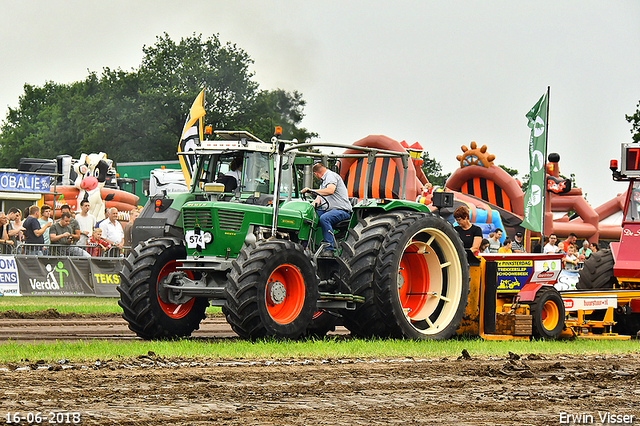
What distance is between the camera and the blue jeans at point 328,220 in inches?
435

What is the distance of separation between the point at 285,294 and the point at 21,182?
15772 mm

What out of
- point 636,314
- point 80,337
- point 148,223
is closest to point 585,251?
point 636,314

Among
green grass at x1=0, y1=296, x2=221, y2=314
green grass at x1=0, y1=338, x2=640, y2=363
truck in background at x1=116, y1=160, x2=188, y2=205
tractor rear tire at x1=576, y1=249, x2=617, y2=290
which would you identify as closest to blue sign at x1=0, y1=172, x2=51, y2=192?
green grass at x1=0, y1=296, x2=221, y2=314

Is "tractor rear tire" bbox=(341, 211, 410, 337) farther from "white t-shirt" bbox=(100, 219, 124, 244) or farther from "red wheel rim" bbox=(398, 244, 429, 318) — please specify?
"white t-shirt" bbox=(100, 219, 124, 244)

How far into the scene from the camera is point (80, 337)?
430 inches

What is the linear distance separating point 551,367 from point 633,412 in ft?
7.74

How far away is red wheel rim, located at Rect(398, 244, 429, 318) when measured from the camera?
11711mm

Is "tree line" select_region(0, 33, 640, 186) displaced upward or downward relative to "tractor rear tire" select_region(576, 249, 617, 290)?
upward

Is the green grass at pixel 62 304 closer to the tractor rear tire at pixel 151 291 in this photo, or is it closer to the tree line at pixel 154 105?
the tractor rear tire at pixel 151 291

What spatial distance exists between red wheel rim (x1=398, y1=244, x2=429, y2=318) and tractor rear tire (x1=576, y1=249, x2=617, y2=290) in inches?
160

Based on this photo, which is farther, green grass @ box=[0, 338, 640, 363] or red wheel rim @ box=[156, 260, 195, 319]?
red wheel rim @ box=[156, 260, 195, 319]

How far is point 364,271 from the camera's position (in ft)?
34.7

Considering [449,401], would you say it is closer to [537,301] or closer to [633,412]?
[633,412]

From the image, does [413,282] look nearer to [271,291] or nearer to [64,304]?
[271,291]
